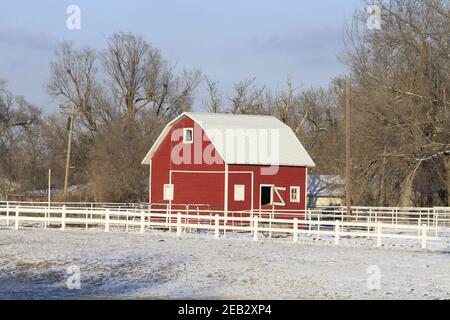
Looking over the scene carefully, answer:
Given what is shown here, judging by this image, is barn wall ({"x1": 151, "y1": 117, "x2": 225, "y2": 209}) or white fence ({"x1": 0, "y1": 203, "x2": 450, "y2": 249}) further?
barn wall ({"x1": 151, "y1": 117, "x2": 225, "y2": 209})

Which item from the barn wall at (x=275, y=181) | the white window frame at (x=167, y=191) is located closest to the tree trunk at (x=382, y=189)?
the barn wall at (x=275, y=181)

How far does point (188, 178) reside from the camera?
46531 millimetres

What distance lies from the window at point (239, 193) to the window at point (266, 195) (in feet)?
5.02

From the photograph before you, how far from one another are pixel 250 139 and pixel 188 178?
166 inches

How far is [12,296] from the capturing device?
709 inches

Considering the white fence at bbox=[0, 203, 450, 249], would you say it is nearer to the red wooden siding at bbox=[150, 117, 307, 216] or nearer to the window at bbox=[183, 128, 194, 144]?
the red wooden siding at bbox=[150, 117, 307, 216]

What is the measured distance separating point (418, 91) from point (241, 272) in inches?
1132

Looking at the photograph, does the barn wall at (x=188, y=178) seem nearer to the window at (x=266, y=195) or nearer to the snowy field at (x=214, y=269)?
the window at (x=266, y=195)

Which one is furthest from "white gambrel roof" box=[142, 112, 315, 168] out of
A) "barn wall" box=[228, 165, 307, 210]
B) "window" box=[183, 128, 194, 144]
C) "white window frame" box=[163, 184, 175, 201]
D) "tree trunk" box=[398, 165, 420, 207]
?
"tree trunk" box=[398, 165, 420, 207]

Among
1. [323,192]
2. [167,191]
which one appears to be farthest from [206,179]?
[323,192]

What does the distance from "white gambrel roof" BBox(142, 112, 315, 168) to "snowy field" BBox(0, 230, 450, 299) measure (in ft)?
43.8

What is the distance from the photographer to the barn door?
46281 mm

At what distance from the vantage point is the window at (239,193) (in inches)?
1758
